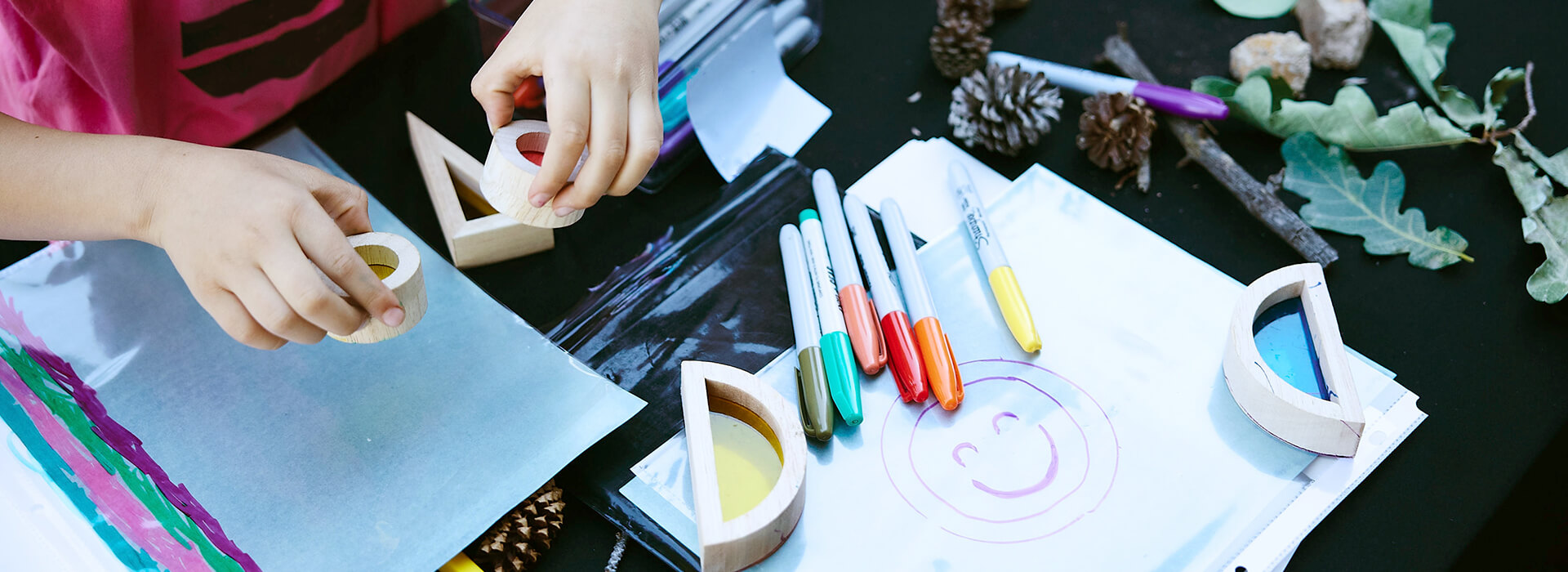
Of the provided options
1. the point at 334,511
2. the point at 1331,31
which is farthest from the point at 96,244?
the point at 1331,31

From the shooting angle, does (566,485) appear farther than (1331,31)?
No

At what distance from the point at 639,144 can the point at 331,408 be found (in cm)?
20

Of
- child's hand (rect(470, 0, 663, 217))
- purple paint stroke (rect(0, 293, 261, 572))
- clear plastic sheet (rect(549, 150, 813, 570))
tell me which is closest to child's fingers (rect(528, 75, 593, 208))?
child's hand (rect(470, 0, 663, 217))

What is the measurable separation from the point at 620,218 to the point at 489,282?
0.09m

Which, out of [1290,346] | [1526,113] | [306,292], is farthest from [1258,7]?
[306,292]

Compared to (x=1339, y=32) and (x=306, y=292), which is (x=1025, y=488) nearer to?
(x=306, y=292)

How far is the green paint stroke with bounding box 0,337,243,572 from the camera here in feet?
1.33

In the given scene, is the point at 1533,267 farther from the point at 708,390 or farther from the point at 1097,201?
the point at 708,390

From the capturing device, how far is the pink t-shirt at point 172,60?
495 mm

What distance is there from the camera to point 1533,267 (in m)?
0.53

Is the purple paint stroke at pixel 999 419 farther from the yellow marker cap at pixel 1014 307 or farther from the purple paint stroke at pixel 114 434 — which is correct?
the purple paint stroke at pixel 114 434

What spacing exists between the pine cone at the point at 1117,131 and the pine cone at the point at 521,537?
388 mm

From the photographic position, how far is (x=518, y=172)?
0.42 meters

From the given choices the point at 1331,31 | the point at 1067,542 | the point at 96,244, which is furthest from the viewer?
the point at 1331,31
